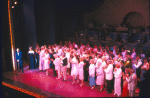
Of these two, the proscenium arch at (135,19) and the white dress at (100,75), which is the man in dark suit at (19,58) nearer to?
the white dress at (100,75)

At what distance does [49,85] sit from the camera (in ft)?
28.7

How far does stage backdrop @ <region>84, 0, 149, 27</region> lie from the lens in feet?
51.6

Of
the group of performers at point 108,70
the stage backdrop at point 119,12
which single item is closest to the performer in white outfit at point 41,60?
the group of performers at point 108,70

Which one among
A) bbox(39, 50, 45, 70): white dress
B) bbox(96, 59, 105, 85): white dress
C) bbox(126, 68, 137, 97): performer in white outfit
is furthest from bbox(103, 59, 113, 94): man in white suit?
bbox(39, 50, 45, 70): white dress

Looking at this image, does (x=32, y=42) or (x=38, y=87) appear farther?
(x=32, y=42)

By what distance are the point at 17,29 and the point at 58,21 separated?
4376 mm

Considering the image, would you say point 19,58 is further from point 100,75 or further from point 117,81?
point 117,81

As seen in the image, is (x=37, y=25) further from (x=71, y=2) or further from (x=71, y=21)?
(x=71, y=21)

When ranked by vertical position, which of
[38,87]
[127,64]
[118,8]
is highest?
[118,8]

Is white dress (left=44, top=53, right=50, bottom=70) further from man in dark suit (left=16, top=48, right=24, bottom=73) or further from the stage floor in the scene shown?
man in dark suit (left=16, top=48, right=24, bottom=73)

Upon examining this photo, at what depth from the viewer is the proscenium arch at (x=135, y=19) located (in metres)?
16.0

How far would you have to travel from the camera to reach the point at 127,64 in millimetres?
8156

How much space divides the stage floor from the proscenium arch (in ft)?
32.2

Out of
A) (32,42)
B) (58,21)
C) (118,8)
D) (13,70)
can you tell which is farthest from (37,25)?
(118,8)
